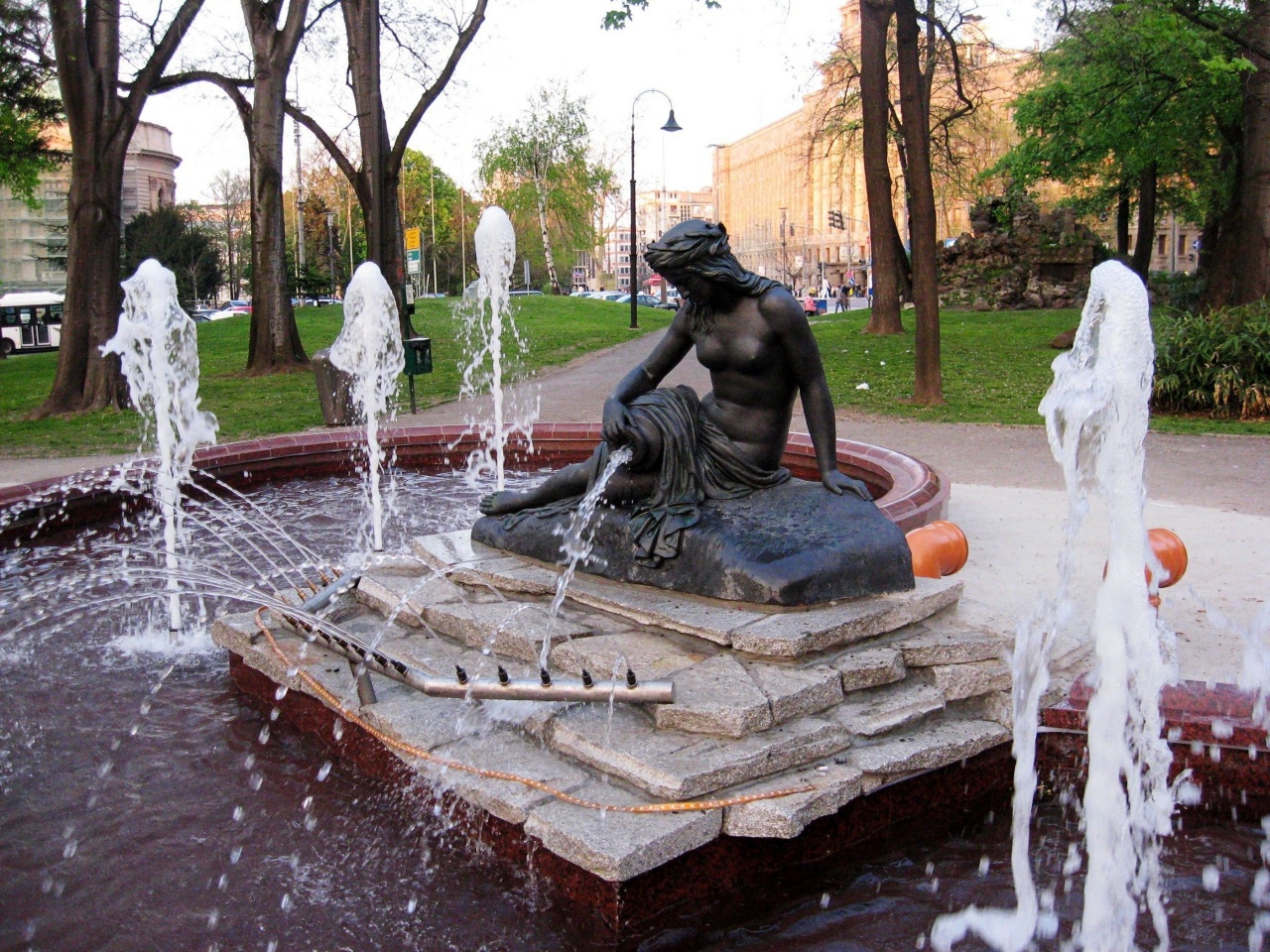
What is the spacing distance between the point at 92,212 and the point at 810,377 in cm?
1214

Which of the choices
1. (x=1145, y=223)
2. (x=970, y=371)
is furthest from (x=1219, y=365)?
(x=1145, y=223)

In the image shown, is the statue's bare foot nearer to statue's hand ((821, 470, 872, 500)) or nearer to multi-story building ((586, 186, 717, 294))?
statue's hand ((821, 470, 872, 500))

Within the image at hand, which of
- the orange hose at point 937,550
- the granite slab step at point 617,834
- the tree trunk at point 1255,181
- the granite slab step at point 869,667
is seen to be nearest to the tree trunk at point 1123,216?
the tree trunk at point 1255,181

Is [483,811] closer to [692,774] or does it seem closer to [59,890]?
[692,774]

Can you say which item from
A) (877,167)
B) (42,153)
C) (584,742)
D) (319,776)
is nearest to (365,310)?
(319,776)

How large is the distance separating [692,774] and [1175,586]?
3483 millimetres

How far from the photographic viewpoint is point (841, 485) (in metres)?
4.24

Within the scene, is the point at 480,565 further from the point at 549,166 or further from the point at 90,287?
the point at 549,166

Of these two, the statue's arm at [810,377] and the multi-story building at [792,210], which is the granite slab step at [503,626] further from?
the multi-story building at [792,210]

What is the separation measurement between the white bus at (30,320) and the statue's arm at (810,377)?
32.4 metres

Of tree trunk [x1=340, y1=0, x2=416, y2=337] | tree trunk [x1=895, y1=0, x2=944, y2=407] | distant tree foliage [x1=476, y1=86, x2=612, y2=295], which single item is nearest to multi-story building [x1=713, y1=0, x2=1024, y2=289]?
distant tree foliage [x1=476, y1=86, x2=612, y2=295]

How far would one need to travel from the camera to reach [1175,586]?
532 cm

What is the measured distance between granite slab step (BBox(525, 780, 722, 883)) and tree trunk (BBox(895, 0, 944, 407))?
958 centimetres

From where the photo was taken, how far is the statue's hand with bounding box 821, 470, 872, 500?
13.8ft
